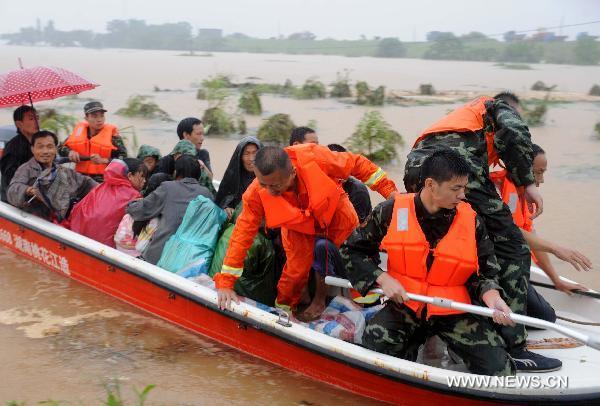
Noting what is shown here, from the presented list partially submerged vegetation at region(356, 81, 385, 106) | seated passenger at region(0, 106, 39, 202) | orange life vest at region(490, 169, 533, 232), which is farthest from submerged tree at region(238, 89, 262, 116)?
orange life vest at region(490, 169, 533, 232)

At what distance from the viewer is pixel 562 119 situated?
15.5 metres

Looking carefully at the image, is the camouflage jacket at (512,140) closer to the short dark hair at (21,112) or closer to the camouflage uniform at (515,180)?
the camouflage uniform at (515,180)

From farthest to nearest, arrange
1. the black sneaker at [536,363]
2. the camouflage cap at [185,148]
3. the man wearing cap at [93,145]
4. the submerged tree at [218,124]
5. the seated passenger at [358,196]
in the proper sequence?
1. the submerged tree at [218,124]
2. the man wearing cap at [93,145]
3. the camouflage cap at [185,148]
4. the seated passenger at [358,196]
5. the black sneaker at [536,363]

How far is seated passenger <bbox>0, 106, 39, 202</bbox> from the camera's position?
6.02 m

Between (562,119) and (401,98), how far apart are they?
446cm

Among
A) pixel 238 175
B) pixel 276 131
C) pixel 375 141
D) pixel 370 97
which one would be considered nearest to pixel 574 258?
pixel 238 175

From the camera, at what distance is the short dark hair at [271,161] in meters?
3.83

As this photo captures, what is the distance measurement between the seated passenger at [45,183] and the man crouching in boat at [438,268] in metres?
2.94

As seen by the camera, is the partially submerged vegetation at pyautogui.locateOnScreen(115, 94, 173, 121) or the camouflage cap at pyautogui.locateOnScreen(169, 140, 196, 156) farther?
the partially submerged vegetation at pyautogui.locateOnScreen(115, 94, 173, 121)

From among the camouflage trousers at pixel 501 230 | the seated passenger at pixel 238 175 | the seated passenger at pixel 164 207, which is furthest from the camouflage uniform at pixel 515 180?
A: the seated passenger at pixel 164 207

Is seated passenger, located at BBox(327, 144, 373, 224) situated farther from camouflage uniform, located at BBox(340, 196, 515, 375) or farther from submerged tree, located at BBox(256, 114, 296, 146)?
submerged tree, located at BBox(256, 114, 296, 146)

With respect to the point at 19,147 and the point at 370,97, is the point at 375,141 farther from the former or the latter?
the point at 370,97

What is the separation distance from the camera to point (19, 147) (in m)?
6.07

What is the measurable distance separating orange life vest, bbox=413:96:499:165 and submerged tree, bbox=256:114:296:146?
7136 millimetres
